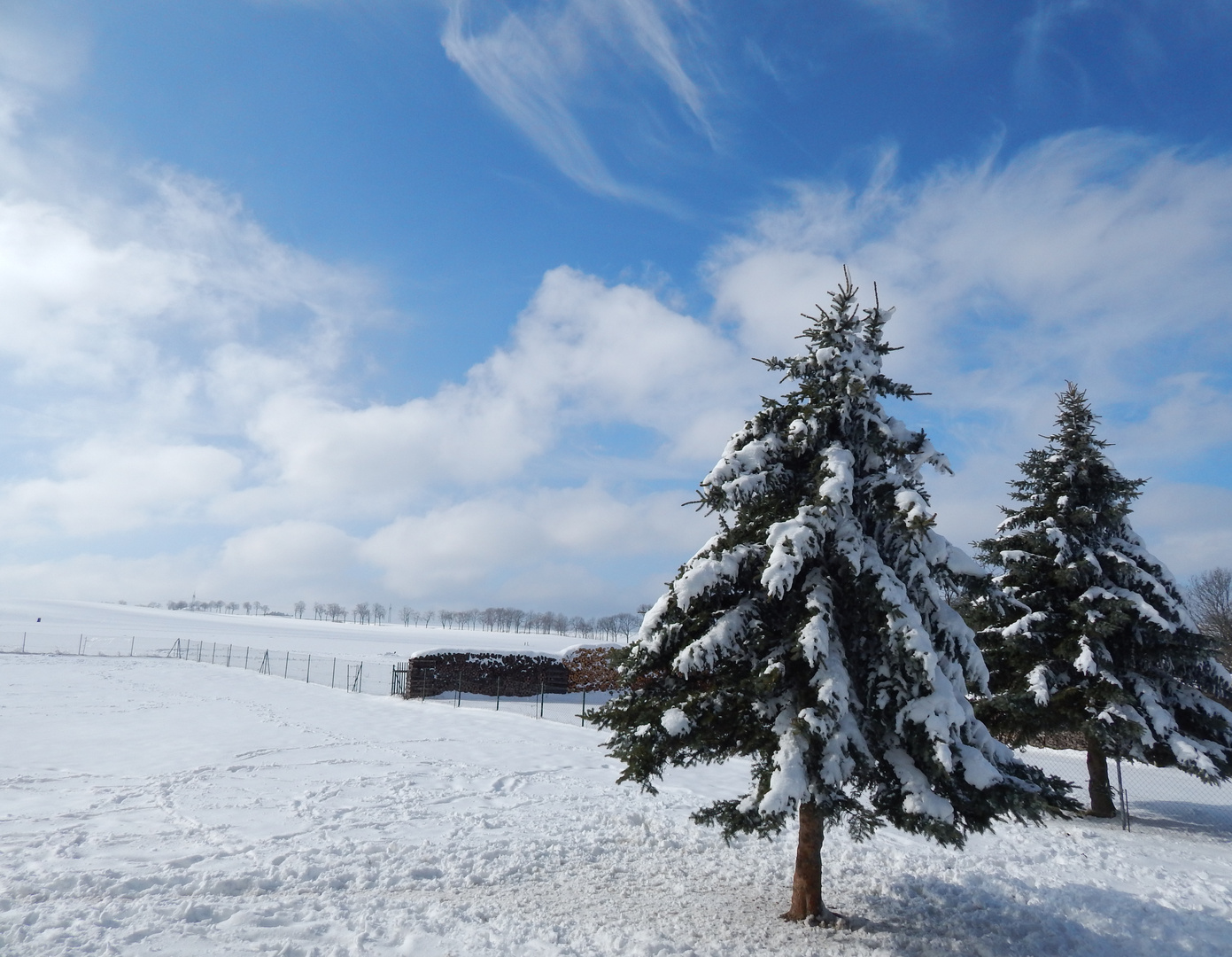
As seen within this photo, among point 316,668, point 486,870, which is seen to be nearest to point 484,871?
point 486,870

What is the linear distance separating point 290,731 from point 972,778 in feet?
62.0

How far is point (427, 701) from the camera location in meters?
29.6

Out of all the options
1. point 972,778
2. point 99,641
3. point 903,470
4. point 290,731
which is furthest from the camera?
point 99,641

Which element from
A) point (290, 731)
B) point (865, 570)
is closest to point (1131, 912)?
point (865, 570)

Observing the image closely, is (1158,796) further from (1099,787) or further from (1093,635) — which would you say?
(1093,635)

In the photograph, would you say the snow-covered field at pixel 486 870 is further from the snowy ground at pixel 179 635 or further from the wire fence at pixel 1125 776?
the snowy ground at pixel 179 635

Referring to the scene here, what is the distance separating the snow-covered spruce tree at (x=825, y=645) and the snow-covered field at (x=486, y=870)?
1.50 meters

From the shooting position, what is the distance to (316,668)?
55219 millimetres

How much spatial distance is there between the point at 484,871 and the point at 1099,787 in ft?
40.7

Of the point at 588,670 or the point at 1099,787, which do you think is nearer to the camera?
the point at 1099,787

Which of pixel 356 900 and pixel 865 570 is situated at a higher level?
pixel 865 570

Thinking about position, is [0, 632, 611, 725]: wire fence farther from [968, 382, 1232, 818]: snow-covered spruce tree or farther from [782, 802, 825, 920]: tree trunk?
[968, 382, 1232, 818]: snow-covered spruce tree

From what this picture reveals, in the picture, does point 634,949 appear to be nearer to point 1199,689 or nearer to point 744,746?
point 744,746

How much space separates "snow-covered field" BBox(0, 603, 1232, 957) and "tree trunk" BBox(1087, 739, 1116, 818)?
0.83 m
